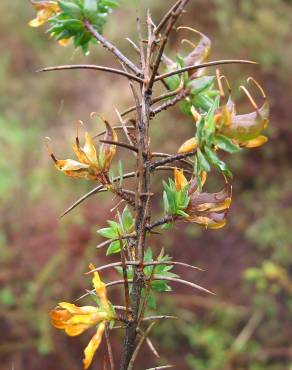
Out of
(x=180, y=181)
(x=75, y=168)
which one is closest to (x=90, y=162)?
(x=75, y=168)

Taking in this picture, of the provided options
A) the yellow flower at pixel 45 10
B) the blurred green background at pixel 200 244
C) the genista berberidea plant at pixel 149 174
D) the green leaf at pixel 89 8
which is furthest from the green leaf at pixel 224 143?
the blurred green background at pixel 200 244

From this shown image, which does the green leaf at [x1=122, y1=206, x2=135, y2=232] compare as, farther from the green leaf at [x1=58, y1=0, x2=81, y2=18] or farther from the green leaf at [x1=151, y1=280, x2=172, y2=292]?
Answer: the green leaf at [x1=58, y1=0, x2=81, y2=18]

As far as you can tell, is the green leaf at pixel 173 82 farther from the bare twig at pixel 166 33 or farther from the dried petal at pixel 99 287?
the dried petal at pixel 99 287

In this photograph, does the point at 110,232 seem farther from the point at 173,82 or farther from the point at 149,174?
the point at 173,82

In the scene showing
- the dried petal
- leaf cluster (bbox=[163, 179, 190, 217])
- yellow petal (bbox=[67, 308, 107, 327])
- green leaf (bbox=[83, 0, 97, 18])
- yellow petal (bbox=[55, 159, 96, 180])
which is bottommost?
yellow petal (bbox=[67, 308, 107, 327])

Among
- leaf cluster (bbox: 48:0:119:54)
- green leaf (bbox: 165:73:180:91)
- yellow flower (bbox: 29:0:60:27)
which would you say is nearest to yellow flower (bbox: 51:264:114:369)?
green leaf (bbox: 165:73:180:91)

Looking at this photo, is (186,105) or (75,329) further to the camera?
(186,105)

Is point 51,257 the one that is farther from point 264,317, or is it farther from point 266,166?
point 266,166
